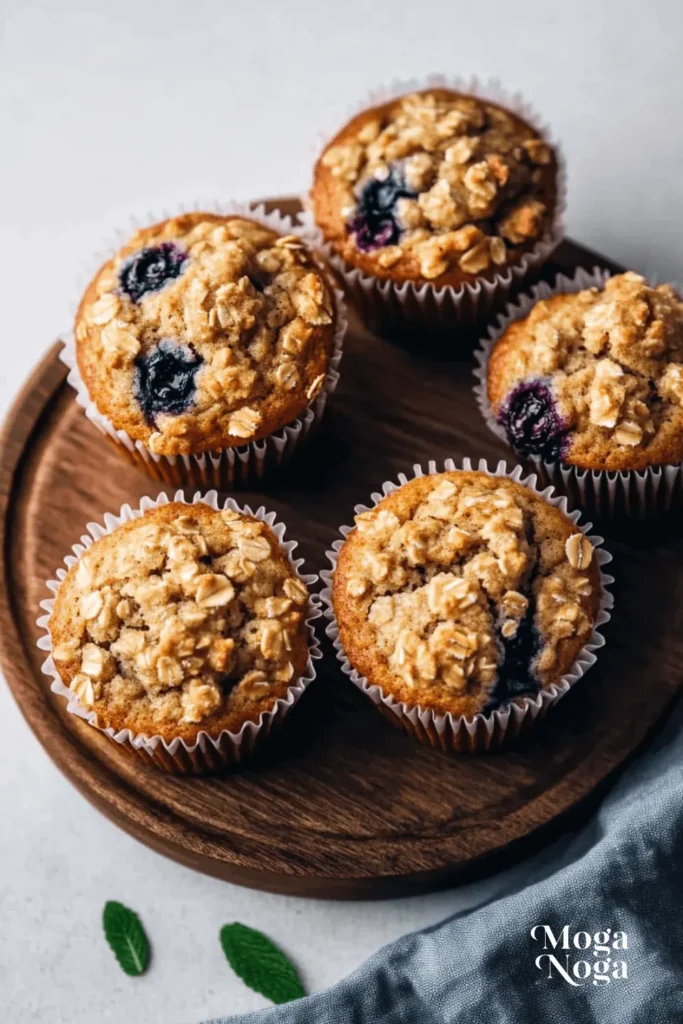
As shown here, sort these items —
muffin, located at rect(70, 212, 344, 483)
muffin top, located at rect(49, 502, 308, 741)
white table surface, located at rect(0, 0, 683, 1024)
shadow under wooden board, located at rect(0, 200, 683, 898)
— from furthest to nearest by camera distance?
white table surface, located at rect(0, 0, 683, 1024)
muffin, located at rect(70, 212, 344, 483)
shadow under wooden board, located at rect(0, 200, 683, 898)
muffin top, located at rect(49, 502, 308, 741)

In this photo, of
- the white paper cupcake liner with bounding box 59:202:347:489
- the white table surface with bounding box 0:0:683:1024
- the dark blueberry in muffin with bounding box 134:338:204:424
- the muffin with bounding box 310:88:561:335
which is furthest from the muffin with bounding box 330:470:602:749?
the white table surface with bounding box 0:0:683:1024

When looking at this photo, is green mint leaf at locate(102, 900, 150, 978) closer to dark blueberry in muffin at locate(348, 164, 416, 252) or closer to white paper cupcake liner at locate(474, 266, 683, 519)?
white paper cupcake liner at locate(474, 266, 683, 519)

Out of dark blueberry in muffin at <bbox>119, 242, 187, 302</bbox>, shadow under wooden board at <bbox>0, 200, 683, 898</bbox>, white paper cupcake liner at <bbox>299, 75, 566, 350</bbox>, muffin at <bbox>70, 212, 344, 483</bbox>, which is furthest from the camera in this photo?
white paper cupcake liner at <bbox>299, 75, 566, 350</bbox>

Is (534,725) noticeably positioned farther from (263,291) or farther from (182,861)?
(263,291)

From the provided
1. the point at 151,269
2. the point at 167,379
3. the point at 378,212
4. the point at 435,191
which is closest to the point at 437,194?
the point at 435,191

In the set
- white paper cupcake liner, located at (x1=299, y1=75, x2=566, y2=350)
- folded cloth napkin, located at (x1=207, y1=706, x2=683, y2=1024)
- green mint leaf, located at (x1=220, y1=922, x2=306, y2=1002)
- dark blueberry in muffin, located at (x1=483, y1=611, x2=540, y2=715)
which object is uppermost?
white paper cupcake liner, located at (x1=299, y1=75, x2=566, y2=350)

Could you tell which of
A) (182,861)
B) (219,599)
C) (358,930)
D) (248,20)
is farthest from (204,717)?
(248,20)

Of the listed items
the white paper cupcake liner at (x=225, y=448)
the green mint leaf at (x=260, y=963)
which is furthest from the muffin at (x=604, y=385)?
the green mint leaf at (x=260, y=963)
